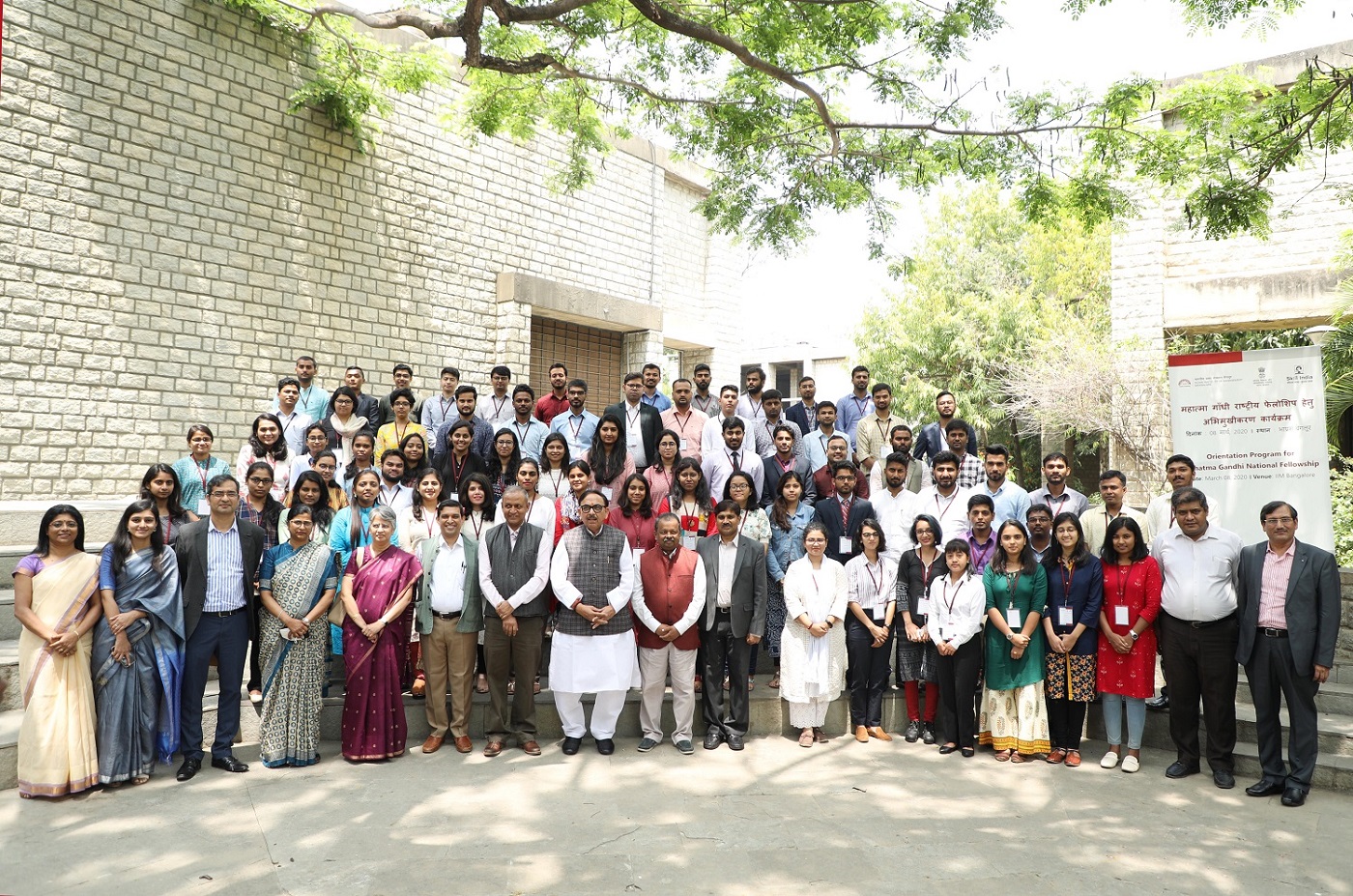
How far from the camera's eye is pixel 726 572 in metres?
6.07

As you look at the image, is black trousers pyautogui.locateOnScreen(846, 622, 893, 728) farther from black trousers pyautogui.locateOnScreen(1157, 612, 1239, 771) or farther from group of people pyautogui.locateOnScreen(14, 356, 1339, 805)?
black trousers pyautogui.locateOnScreen(1157, 612, 1239, 771)

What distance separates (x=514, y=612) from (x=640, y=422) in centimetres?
220

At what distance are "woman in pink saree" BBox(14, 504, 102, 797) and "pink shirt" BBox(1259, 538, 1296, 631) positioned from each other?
6562 millimetres

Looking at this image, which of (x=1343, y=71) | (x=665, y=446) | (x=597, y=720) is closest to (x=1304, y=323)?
(x=1343, y=71)

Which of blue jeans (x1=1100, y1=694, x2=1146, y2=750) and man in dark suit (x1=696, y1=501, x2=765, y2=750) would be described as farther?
man in dark suit (x1=696, y1=501, x2=765, y2=750)

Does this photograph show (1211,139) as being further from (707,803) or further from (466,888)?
(466,888)

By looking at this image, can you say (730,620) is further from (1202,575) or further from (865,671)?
(1202,575)

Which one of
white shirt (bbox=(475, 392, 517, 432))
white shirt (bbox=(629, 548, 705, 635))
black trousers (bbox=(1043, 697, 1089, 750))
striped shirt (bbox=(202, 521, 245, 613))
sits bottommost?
black trousers (bbox=(1043, 697, 1089, 750))

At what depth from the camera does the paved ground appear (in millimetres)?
3920

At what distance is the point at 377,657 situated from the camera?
5.49m

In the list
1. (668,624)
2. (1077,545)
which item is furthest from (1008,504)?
(668,624)

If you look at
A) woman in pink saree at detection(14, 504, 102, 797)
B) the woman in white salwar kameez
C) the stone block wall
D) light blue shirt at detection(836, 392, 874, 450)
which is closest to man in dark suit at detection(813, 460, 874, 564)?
the woman in white salwar kameez

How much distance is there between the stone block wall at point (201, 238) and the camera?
7.86 meters

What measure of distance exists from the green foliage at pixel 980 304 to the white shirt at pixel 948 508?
13731 mm
